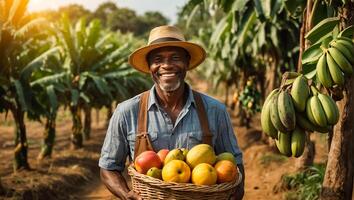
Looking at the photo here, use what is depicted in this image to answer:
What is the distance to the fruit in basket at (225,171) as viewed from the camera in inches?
105

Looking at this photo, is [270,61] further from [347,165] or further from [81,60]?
[347,165]

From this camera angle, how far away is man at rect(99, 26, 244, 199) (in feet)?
10.4

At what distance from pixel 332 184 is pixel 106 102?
34.0 feet

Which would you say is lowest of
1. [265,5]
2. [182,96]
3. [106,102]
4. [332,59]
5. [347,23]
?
[106,102]

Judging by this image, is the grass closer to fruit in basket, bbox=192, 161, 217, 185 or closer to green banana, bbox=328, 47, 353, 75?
green banana, bbox=328, 47, 353, 75

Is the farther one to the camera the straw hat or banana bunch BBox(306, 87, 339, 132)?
the straw hat

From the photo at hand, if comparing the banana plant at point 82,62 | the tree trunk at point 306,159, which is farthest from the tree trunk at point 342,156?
the banana plant at point 82,62

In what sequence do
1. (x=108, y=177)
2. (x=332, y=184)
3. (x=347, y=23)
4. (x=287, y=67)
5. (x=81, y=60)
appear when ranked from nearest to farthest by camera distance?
(x=108, y=177) < (x=347, y=23) < (x=332, y=184) < (x=287, y=67) < (x=81, y=60)

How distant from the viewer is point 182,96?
11.0ft

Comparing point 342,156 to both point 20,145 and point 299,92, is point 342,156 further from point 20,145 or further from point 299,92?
point 20,145

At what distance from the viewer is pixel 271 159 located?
10344 mm

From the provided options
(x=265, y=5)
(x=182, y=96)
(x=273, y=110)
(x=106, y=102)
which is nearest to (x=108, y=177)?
(x=182, y=96)

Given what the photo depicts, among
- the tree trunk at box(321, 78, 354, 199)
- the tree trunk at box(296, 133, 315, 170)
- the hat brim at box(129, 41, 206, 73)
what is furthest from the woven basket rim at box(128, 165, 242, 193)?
the tree trunk at box(296, 133, 315, 170)

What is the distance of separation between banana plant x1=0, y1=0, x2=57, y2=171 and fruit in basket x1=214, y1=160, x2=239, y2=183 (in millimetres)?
6390
